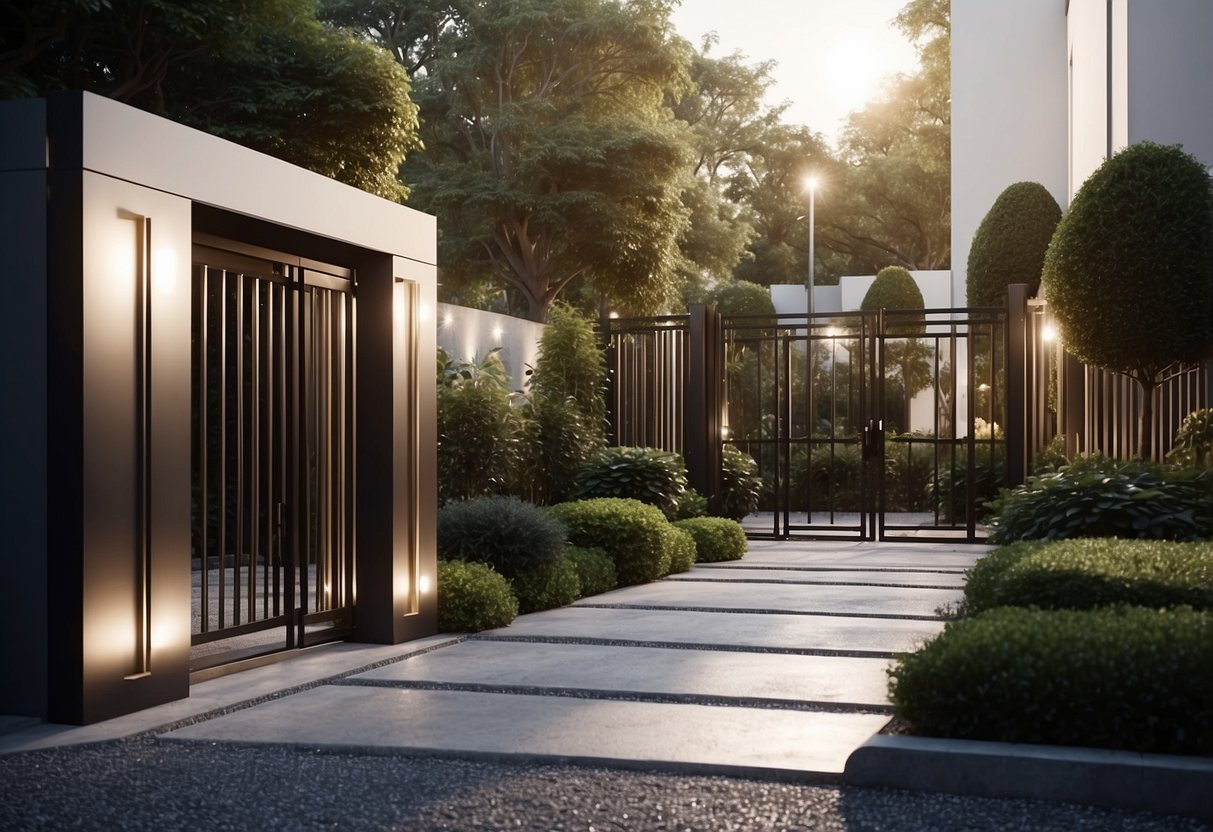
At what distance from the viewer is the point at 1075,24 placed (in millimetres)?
18250

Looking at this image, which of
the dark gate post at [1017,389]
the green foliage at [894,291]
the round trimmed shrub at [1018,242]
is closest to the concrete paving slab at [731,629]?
the dark gate post at [1017,389]

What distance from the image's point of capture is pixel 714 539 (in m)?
11.5

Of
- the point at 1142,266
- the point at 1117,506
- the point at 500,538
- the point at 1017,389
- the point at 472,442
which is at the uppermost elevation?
the point at 1142,266

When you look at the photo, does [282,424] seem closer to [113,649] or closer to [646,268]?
[113,649]

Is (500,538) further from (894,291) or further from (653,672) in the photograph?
(894,291)

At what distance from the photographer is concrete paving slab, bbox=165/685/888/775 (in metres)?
4.31

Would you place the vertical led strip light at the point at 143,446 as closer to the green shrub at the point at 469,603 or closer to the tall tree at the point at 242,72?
the green shrub at the point at 469,603

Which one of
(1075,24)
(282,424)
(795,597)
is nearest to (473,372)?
(795,597)

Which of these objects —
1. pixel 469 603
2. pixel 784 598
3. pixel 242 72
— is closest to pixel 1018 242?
pixel 784 598

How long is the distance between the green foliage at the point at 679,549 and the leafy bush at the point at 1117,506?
103 inches

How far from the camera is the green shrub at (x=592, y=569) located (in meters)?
8.89

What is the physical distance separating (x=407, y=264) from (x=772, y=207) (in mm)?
32928

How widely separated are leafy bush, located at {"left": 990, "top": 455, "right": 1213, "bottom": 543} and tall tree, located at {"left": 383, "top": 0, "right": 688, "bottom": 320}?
16.1 meters

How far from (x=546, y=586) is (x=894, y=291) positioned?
18.5 m
